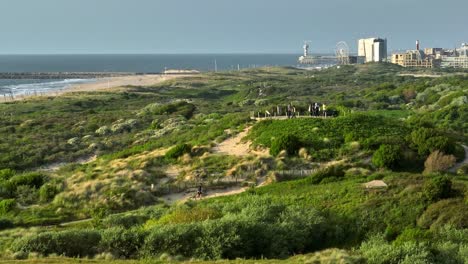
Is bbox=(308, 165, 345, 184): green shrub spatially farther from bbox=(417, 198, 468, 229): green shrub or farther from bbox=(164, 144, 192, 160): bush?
bbox=(164, 144, 192, 160): bush

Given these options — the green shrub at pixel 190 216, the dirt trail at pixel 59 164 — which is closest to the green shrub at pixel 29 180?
the dirt trail at pixel 59 164

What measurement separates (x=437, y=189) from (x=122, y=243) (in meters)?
11.1

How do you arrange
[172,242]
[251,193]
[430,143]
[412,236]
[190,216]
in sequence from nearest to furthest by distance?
1. [172,242]
2. [412,236]
3. [190,216]
4. [251,193]
5. [430,143]


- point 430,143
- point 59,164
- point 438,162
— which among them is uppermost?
point 430,143

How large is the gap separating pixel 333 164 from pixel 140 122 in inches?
1261

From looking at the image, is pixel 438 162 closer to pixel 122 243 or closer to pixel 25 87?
pixel 122 243

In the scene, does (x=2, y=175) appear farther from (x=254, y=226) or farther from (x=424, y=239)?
(x=424, y=239)

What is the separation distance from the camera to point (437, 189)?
19.1 m

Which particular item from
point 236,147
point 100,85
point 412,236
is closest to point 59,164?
point 236,147

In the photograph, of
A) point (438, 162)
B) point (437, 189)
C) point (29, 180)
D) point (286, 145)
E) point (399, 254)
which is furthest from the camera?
point (286, 145)

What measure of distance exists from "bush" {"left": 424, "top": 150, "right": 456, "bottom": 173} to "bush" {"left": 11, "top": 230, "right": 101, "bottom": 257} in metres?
16.5

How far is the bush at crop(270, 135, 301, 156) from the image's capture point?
2953 centimetres

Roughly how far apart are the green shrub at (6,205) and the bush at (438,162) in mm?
19356

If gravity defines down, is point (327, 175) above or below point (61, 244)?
below
